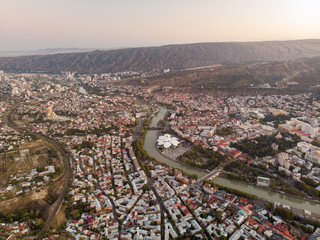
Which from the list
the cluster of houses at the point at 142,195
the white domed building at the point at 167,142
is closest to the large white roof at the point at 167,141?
the white domed building at the point at 167,142

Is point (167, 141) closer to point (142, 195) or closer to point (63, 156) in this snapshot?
point (142, 195)

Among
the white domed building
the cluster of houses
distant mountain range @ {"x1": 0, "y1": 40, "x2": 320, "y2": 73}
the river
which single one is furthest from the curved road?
distant mountain range @ {"x1": 0, "y1": 40, "x2": 320, "y2": 73}

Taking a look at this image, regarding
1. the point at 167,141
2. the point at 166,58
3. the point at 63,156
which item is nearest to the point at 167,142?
the point at 167,141

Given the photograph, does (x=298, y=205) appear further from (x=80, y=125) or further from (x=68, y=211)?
(x=80, y=125)

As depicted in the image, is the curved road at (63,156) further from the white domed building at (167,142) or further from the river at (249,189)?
the white domed building at (167,142)

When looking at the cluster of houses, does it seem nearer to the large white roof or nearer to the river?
the river
